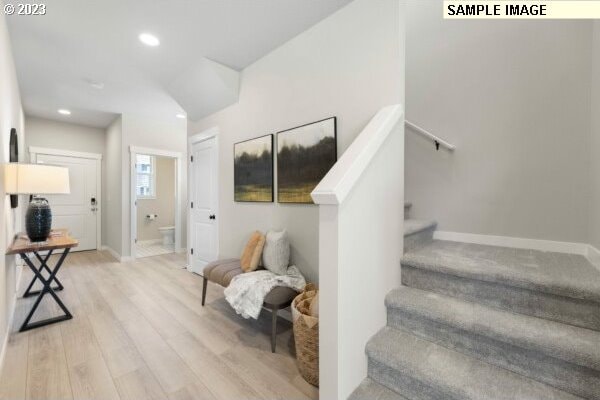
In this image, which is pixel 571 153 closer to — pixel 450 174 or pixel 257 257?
pixel 450 174

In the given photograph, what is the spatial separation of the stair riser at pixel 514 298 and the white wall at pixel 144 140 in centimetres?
492

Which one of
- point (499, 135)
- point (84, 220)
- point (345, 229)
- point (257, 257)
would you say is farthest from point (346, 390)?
point (84, 220)

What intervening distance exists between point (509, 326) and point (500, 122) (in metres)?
1.74

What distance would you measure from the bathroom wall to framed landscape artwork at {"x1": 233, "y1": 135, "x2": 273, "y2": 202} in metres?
4.20

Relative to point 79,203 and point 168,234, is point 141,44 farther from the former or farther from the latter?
point 79,203

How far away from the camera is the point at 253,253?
2498 mm

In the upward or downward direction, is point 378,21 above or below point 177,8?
below

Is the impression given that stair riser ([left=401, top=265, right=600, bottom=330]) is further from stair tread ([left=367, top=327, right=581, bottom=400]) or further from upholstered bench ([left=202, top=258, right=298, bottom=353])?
upholstered bench ([left=202, top=258, right=298, bottom=353])

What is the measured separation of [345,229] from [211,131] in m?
2.85

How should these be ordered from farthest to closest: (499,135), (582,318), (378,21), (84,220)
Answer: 1. (84,220)
2. (499,135)
3. (378,21)
4. (582,318)

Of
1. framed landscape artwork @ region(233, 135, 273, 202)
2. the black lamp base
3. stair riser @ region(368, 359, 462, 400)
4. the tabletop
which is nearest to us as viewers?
stair riser @ region(368, 359, 462, 400)

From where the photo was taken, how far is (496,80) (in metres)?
2.20

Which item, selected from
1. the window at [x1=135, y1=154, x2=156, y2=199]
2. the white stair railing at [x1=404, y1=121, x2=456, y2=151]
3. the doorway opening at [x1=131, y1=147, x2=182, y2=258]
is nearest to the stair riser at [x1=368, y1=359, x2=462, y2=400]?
the white stair railing at [x1=404, y1=121, x2=456, y2=151]

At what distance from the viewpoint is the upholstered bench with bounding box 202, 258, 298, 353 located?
6.46 ft
